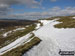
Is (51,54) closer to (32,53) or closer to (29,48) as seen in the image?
(32,53)

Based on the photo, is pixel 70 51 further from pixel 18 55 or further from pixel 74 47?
pixel 18 55

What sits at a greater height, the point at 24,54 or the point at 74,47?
the point at 74,47

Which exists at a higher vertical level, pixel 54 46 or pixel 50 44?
pixel 54 46

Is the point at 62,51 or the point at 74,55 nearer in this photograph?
the point at 74,55

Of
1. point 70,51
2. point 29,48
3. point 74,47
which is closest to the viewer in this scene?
point 70,51

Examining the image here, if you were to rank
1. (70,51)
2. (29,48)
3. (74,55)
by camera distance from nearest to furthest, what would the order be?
1. (74,55)
2. (70,51)
3. (29,48)

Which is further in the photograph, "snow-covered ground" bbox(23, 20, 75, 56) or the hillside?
the hillside

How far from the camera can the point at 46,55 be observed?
14.7 metres

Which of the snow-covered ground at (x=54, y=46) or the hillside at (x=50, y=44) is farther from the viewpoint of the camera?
the hillside at (x=50, y=44)

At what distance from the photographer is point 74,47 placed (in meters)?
15.1

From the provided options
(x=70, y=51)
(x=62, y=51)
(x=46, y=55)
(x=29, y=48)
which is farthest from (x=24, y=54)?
(x=70, y=51)

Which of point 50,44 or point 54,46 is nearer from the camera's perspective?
point 54,46

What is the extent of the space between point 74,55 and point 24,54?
25.8 feet

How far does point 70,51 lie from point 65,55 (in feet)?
3.85
